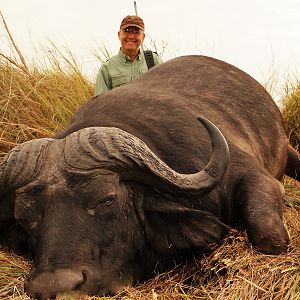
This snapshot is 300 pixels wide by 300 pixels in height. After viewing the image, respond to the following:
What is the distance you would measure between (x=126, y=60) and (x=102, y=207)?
177 inches

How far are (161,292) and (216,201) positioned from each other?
0.72 metres

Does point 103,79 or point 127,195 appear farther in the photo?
point 103,79

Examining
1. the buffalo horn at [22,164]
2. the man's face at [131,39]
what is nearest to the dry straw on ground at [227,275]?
the buffalo horn at [22,164]

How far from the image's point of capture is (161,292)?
3.22 metres

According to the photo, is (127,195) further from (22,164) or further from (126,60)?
(126,60)

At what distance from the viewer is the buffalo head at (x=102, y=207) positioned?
295cm

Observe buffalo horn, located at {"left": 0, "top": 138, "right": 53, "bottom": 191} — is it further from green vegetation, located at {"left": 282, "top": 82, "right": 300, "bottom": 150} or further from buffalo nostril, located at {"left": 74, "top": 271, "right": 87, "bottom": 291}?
green vegetation, located at {"left": 282, "top": 82, "right": 300, "bottom": 150}

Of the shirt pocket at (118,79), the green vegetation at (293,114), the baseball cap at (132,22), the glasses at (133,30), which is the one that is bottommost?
the green vegetation at (293,114)

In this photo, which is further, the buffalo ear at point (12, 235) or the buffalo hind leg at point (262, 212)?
the buffalo ear at point (12, 235)

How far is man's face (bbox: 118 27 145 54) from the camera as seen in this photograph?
735 centimetres

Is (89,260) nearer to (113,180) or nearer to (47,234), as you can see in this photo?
(47,234)

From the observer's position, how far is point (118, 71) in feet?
23.8

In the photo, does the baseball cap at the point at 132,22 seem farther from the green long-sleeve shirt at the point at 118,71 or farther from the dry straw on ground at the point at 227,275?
the dry straw on ground at the point at 227,275

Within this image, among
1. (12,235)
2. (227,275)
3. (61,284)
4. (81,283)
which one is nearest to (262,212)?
(227,275)
